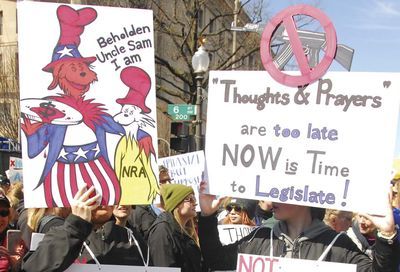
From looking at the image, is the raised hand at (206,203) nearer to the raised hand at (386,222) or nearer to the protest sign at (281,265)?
the protest sign at (281,265)

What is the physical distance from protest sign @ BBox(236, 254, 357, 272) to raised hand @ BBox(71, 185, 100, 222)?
2.56 feet

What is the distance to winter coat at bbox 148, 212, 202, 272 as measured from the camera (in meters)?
3.78

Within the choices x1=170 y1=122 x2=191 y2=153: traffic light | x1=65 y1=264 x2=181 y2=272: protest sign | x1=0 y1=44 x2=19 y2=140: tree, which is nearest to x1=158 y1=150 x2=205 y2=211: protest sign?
x1=170 y1=122 x2=191 y2=153: traffic light

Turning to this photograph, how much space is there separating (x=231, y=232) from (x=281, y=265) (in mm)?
2903

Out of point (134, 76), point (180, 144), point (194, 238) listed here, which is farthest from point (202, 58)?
point (134, 76)

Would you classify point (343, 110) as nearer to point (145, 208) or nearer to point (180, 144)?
point (145, 208)

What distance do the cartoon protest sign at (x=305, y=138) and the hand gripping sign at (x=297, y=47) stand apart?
0.14 feet

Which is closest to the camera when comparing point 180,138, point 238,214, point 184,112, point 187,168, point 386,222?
point 386,222

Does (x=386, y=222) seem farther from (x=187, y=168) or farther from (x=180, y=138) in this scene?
(x=180, y=138)

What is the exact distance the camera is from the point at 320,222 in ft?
8.99

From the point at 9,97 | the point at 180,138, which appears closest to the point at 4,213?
the point at 180,138

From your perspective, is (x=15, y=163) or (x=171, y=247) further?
(x=15, y=163)

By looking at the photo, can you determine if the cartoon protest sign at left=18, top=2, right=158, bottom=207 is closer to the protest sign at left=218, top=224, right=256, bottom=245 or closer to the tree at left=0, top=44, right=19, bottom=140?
the protest sign at left=218, top=224, right=256, bottom=245

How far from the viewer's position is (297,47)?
110 inches
